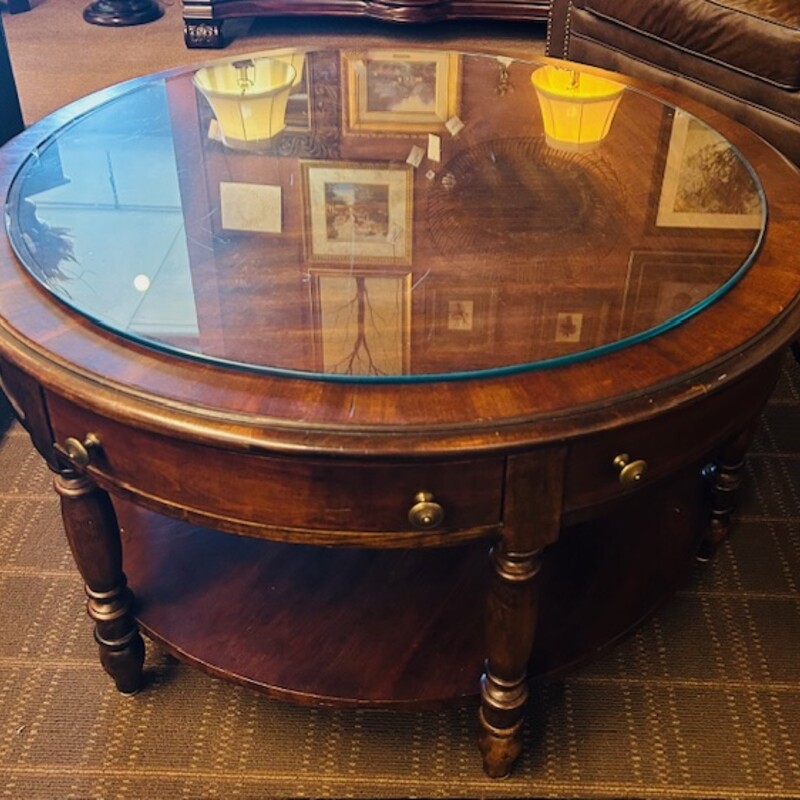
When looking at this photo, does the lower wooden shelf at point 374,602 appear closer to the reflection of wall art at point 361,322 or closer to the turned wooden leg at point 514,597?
the turned wooden leg at point 514,597

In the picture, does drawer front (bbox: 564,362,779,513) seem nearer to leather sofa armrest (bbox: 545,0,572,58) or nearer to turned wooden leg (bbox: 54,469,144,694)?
turned wooden leg (bbox: 54,469,144,694)

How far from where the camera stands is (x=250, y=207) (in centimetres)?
101

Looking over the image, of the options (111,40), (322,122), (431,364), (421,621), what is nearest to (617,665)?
(421,621)

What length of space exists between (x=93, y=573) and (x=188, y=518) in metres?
0.21

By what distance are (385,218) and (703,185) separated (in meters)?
0.34

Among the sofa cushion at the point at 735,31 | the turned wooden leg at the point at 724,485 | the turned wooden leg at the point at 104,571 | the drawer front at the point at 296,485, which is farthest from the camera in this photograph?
the sofa cushion at the point at 735,31

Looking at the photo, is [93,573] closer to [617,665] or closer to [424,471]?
[424,471]

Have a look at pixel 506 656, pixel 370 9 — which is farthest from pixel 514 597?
pixel 370 9

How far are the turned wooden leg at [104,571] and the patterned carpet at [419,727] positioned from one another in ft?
0.22

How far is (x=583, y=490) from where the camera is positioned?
0.79 metres

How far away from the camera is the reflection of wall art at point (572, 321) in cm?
79

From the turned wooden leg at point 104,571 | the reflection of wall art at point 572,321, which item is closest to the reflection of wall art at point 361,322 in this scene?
the reflection of wall art at point 572,321

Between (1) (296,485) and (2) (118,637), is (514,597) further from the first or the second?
(2) (118,637)

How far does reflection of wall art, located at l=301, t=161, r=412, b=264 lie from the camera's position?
0.93 metres
